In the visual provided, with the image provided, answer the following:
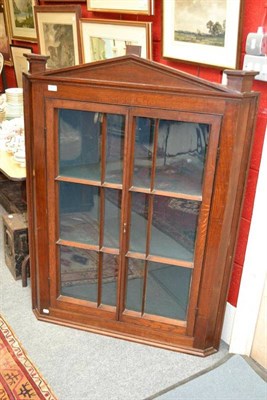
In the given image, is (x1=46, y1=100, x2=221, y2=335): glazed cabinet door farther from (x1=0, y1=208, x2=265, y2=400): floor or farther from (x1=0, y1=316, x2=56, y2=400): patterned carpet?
(x1=0, y1=316, x2=56, y2=400): patterned carpet

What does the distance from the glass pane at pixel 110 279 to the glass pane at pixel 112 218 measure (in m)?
0.08

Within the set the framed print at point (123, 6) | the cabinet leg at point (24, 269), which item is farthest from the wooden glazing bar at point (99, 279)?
the framed print at point (123, 6)

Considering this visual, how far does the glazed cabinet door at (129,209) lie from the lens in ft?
5.90

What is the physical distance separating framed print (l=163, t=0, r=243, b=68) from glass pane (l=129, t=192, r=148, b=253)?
0.69 meters

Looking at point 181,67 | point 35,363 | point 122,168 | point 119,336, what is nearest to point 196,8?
point 181,67

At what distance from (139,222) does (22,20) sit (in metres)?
2.45

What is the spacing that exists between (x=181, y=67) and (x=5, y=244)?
1.60m

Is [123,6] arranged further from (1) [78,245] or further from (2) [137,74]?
(1) [78,245]

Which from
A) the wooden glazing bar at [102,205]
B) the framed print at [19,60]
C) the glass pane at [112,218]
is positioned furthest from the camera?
the framed print at [19,60]

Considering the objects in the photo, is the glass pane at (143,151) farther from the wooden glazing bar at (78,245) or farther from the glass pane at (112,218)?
the wooden glazing bar at (78,245)

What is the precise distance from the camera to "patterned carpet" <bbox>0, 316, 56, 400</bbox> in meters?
1.88

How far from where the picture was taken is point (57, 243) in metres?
2.14

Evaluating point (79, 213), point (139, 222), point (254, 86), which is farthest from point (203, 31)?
point (79, 213)

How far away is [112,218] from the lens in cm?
202
